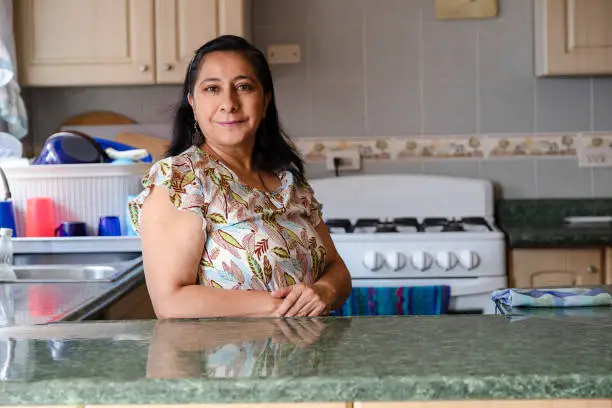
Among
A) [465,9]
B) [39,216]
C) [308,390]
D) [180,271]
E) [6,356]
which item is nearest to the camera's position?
[308,390]

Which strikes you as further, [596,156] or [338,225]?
[596,156]

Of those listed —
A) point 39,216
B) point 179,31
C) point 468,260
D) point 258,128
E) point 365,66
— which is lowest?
point 468,260

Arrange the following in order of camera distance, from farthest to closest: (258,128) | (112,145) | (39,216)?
(112,145), (39,216), (258,128)

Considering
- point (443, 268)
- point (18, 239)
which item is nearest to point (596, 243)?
point (443, 268)

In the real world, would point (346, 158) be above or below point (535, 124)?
below

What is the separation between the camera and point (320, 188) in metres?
3.58

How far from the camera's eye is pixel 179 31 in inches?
133

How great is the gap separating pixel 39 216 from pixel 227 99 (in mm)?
1078

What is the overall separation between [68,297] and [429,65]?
2.29 metres

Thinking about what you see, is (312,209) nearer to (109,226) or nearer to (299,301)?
(299,301)

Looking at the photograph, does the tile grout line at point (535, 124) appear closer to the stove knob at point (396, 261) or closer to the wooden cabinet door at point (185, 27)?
the stove knob at point (396, 261)

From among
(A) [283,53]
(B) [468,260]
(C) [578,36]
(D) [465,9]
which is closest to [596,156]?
(C) [578,36]

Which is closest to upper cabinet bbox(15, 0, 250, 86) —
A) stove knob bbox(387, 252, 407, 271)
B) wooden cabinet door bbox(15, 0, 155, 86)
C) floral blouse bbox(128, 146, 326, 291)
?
wooden cabinet door bbox(15, 0, 155, 86)

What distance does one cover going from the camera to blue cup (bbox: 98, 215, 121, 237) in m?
2.59
